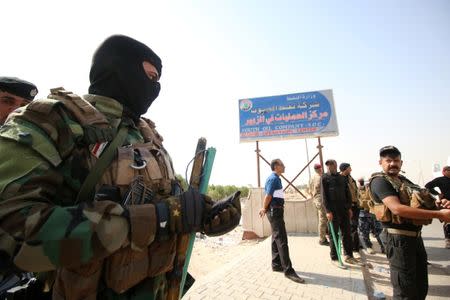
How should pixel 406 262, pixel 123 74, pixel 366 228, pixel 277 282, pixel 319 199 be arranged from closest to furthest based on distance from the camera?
pixel 123 74 < pixel 406 262 < pixel 277 282 < pixel 319 199 < pixel 366 228

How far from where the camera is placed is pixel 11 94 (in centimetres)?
231

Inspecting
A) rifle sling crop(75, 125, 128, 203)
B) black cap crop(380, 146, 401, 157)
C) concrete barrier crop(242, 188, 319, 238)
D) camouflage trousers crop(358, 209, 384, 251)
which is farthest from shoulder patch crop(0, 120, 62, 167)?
concrete barrier crop(242, 188, 319, 238)

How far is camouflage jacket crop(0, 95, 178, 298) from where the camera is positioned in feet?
2.67

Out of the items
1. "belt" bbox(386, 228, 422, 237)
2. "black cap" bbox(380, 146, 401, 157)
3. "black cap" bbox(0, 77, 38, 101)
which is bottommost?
"belt" bbox(386, 228, 422, 237)

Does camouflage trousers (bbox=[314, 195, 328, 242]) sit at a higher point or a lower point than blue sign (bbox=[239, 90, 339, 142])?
lower

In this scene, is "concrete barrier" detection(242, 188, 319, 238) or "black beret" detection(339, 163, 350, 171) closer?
"black beret" detection(339, 163, 350, 171)

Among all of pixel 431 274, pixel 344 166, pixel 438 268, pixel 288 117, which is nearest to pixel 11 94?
pixel 344 166

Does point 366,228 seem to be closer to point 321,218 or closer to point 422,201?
point 321,218

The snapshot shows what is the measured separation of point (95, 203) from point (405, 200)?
292 cm

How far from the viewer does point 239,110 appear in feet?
37.6

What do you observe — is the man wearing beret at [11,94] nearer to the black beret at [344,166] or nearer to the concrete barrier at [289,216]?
the black beret at [344,166]

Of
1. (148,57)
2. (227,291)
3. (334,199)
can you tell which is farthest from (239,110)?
(148,57)

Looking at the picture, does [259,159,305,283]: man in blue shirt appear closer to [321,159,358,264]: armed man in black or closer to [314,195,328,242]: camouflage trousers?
[321,159,358,264]: armed man in black

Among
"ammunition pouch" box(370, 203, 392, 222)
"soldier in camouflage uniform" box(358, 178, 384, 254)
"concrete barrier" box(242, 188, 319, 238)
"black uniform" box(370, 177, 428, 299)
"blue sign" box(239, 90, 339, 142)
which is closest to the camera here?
"black uniform" box(370, 177, 428, 299)
